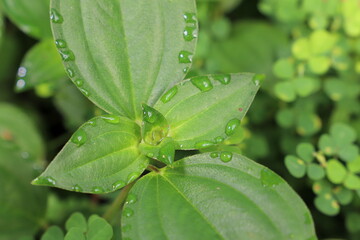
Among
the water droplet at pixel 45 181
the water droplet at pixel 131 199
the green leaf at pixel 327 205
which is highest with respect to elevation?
the water droplet at pixel 45 181

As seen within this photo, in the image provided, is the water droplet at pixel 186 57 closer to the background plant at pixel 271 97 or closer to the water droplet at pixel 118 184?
the background plant at pixel 271 97

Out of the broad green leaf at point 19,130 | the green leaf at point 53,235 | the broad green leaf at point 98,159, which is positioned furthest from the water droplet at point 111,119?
the broad green leaf at point 19,130

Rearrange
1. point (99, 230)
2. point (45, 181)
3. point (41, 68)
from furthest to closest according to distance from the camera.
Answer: point (41, 68)
point (99, 230)
point (45, 181)

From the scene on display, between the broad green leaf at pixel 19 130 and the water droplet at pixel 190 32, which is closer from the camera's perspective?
the water droplet at pixel 190 32

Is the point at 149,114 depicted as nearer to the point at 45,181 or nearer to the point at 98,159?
the point at 98,159

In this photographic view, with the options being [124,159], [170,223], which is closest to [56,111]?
[124,159]

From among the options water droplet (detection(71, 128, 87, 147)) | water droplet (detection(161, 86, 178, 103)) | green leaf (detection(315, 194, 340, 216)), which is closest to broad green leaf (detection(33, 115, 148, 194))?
water droplet (detection(71, 128, 87, 147))

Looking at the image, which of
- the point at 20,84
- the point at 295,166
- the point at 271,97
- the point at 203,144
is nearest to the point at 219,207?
the point at 203,144
